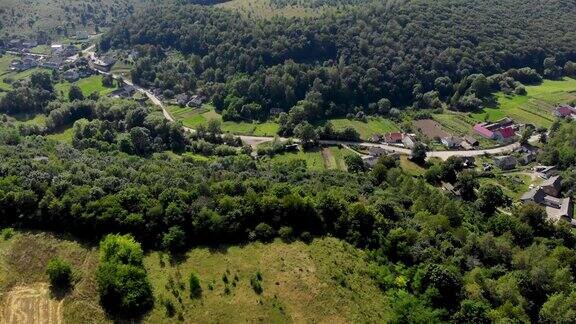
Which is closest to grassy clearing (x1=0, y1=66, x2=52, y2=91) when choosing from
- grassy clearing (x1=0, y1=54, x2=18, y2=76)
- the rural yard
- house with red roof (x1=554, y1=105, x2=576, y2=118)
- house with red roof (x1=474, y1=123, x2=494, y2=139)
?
grassy clearing (x1=0, y1=54, x2=18, y2=76)

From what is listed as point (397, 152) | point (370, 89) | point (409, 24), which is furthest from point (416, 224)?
point (409, 24)

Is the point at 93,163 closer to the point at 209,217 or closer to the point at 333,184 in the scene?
the point at 209,217

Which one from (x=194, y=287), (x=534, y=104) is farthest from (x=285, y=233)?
(x=534, y=104)

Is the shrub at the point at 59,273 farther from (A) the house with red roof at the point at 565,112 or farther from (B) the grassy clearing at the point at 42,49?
(B) the grassy clearing at the point at 42,49

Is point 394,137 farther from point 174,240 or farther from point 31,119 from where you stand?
point 31,119

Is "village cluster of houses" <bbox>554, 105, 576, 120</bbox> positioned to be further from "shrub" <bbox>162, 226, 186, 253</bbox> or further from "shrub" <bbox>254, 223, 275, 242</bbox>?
"shrub" <bbox>162, 226, 186, 253</bbox>

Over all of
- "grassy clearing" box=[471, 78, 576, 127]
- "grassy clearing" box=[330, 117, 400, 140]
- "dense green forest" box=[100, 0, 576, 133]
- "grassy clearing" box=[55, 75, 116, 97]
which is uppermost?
"dense green forest" box=[100, 0, 576, 133]
